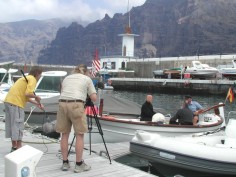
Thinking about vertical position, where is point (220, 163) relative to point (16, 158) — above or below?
below

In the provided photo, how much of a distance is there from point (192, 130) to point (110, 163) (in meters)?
4.98

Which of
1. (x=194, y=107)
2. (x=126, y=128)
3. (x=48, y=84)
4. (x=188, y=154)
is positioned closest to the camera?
(x=188, y=154)

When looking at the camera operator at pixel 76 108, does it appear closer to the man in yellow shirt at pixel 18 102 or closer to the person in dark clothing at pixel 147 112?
the man in yellow shirt at pixel 18 102

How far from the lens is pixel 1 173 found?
6.78m

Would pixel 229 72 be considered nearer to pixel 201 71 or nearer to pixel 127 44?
pixel 201 71

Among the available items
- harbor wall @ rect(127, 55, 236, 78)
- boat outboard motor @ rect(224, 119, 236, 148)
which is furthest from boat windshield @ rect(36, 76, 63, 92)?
harbor wall @ rect(127, 55, 236, 78)

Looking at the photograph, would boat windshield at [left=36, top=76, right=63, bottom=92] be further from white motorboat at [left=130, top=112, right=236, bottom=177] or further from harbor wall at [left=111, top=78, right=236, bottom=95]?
harbor wall at [left=111, top=78, right=236, bottom=95]

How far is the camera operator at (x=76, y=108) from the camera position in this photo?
21.9ft

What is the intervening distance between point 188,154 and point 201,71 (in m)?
43.1

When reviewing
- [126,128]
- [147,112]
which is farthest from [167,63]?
[126,128]

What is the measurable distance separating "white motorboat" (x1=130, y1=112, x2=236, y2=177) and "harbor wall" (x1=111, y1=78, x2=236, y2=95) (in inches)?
1434

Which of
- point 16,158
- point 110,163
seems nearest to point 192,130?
point 110,163

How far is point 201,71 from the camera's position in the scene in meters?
51.0

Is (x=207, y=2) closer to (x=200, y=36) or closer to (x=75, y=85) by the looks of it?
(x=200, y=36)
